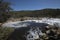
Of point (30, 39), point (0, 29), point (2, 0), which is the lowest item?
point (30, 39)

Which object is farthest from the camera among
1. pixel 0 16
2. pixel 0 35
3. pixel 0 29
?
pixel 0 16

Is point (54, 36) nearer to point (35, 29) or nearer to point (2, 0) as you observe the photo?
point (35, 29)

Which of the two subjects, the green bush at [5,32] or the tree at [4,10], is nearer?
the green bush at [5,32]

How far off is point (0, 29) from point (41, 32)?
86.9 inches

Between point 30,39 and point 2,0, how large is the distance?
4.53 m

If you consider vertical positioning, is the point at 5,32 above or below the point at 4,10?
below

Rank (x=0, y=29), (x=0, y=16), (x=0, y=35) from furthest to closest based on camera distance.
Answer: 1. (x=0, y=16)
2. (x=0, y=29)
3. (x=0, y=35)

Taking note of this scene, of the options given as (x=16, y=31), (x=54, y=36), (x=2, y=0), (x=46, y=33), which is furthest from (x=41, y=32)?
(x=2, y=0)

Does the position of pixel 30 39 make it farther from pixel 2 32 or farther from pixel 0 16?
pixel 0 16

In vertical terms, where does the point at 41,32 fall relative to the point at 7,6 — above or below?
below

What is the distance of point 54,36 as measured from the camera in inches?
285

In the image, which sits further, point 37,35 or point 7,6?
point 7,6

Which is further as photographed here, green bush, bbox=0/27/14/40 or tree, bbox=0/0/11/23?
tree, bbox=0/0/11/23

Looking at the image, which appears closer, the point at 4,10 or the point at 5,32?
the point at 5,32
